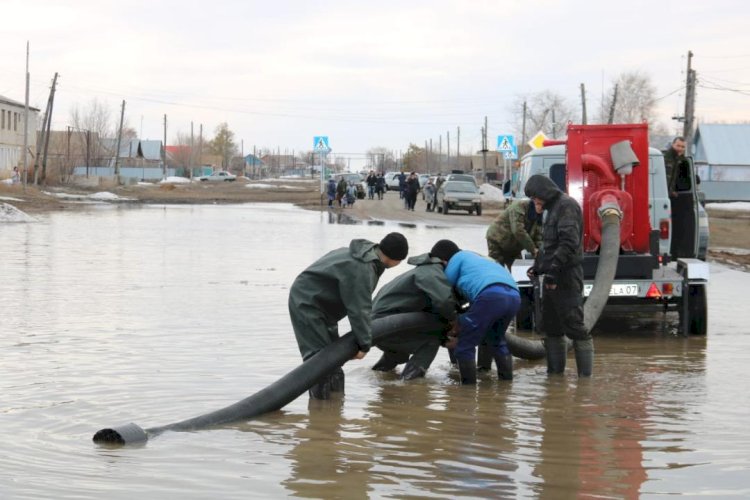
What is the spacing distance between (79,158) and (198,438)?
388 feet

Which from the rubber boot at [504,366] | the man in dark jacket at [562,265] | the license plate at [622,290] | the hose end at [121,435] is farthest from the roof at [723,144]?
the hose end at [121,435]

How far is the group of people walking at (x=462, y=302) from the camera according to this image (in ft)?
29.5

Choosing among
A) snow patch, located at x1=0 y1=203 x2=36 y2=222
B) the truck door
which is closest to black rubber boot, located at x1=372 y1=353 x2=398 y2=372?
the truck door

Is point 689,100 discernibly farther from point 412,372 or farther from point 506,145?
point 412,372

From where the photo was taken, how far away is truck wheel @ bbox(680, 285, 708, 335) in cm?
1308

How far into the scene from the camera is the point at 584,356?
10414 millimetres

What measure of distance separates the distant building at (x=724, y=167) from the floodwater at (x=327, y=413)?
56.5 meters

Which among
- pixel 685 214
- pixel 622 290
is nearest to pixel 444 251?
pixel 622 290

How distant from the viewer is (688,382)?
10352 mm

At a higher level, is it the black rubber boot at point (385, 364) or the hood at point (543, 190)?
the hood at point (543, 190)

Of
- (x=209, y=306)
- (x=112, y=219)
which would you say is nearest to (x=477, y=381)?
(x=209, y=306)

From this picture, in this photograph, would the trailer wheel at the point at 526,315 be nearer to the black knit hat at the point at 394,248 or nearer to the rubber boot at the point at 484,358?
the rubber boot at the point at 484,358

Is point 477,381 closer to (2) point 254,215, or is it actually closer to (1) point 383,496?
(1) point 383,496

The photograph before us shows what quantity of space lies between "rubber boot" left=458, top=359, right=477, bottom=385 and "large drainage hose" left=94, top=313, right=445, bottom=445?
70cm
